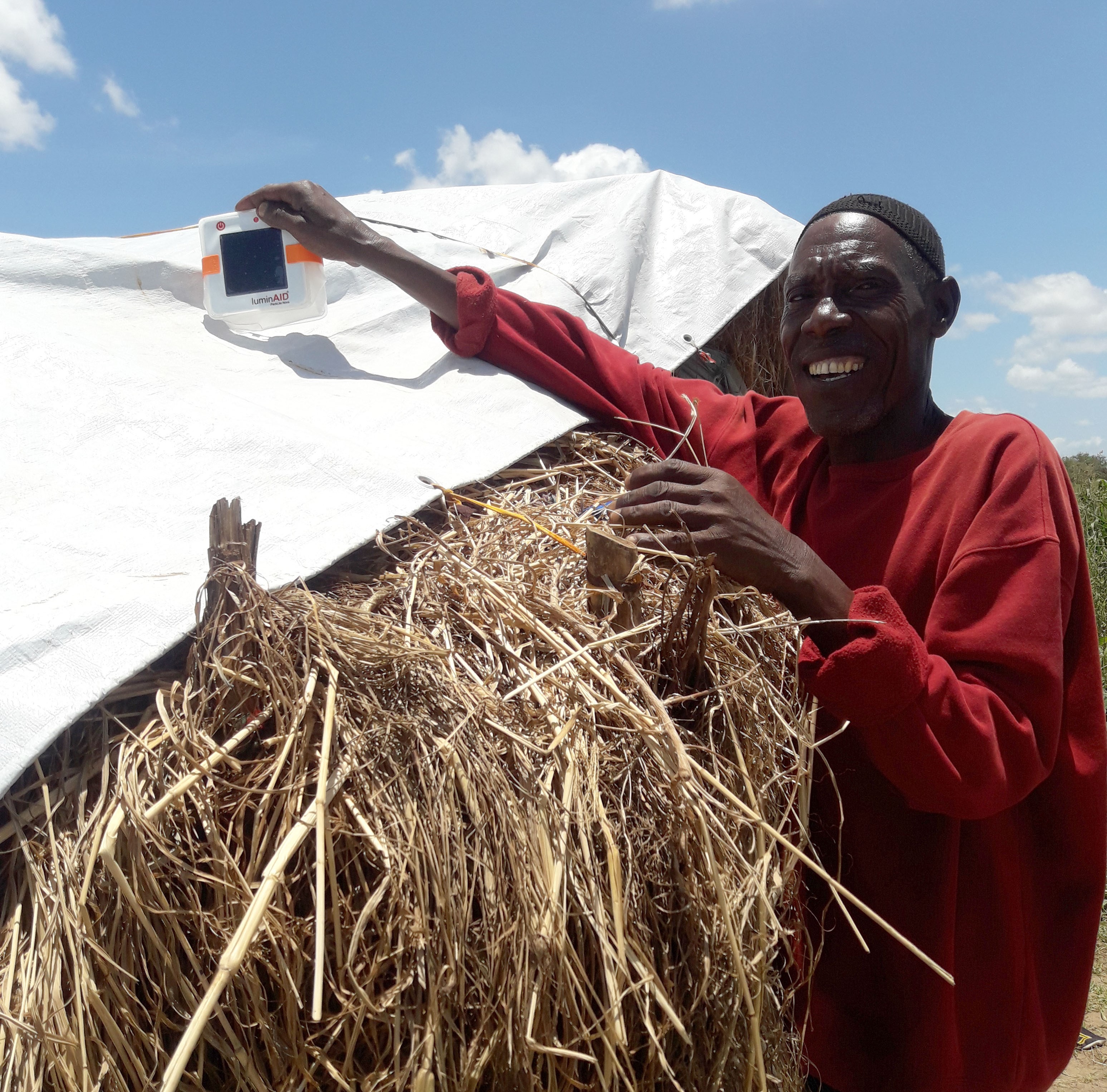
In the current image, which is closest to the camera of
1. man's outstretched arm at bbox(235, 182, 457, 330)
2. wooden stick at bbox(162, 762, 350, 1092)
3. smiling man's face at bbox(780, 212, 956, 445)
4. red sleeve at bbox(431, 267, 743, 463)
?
wooden stick at bbox(162, 762, 350, 1092)

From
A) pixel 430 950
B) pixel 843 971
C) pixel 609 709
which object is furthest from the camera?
pixel 843 971

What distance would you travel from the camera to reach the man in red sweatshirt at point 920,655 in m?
1.05

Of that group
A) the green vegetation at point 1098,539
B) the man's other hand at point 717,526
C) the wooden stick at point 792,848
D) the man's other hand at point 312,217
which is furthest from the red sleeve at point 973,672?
the green vegetation at point 1098,539

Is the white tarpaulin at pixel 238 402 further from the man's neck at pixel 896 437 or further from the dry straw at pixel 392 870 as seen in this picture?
the man's neck at pixel 896 437

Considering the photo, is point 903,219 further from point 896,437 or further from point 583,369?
point 583,369

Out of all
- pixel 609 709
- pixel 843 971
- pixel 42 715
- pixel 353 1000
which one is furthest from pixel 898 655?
pixel 42 715

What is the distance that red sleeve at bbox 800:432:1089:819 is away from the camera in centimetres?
100

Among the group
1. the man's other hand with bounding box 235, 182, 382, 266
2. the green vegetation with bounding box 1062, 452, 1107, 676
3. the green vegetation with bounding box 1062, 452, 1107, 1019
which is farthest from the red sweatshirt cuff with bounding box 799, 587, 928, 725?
the green vegetation with bounding box 1062, 452, 1107, 676

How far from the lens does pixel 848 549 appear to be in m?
1.34

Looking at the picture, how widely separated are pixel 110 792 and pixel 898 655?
89 cm

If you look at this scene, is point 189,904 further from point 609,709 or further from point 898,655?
point 898,655

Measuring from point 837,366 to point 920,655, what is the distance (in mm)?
580

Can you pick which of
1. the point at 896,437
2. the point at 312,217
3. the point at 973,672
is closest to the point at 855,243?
the point at 896,437

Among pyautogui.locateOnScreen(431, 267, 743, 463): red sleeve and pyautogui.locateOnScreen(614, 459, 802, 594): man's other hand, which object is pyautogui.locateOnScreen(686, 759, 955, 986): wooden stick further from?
pyautogui.locateOnScreen(431, 267, 743, 463): red sleeve
